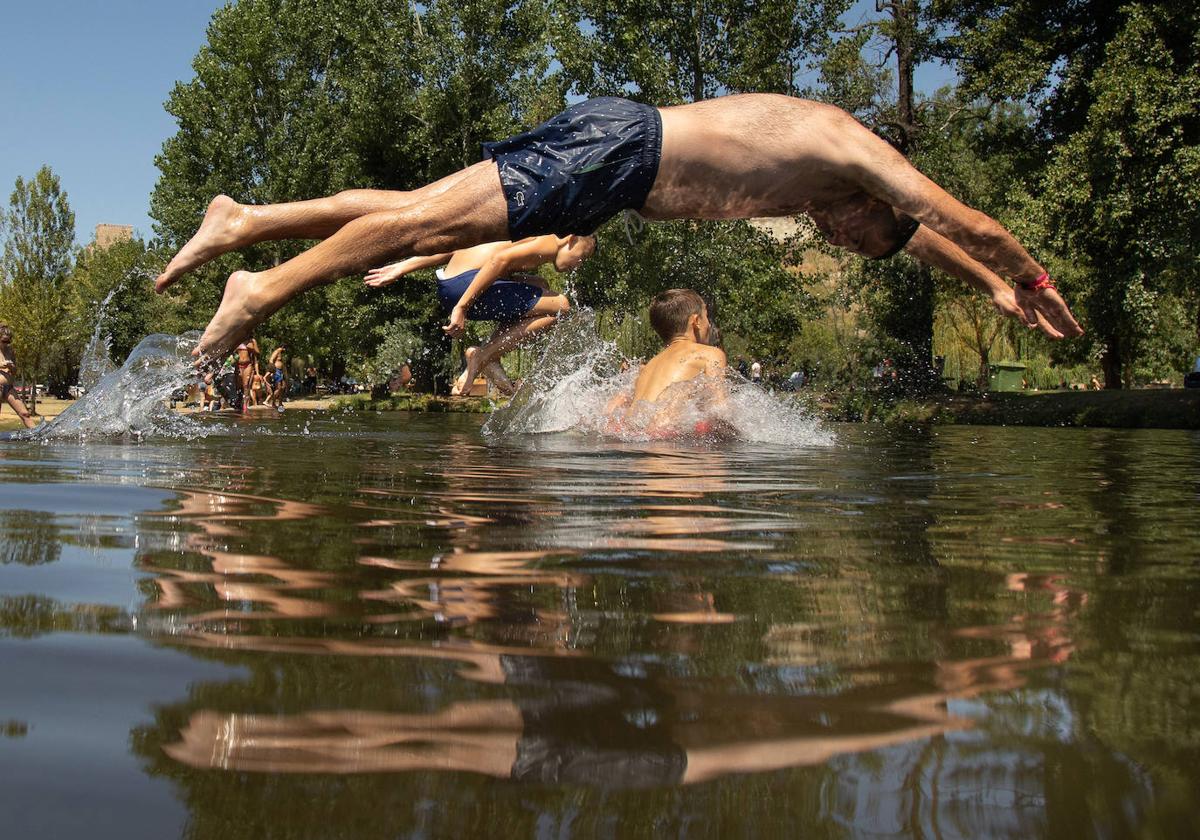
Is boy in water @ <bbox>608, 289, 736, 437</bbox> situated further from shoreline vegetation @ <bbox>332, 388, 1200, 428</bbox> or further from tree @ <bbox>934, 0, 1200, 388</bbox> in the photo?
tree @ <bbox>934, 0, 1200, 388</bbox>

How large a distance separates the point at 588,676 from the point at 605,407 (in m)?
7.51

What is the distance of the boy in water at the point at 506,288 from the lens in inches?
347

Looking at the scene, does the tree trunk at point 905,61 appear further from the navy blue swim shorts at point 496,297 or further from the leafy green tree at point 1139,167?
the navy blue swim shorts at point 496,297

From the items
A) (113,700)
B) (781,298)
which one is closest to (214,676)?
(113,700)

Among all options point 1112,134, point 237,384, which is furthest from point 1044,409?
point 237,384

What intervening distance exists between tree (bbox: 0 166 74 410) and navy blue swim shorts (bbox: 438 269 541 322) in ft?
112

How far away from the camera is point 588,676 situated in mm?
1174

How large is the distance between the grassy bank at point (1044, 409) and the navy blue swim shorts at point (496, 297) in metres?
9.27

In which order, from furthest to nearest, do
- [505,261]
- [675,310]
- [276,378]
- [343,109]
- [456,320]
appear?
1. [343,109]
2. [276,378]
3. [456,320]
4. [505,261]
5. [675,310]

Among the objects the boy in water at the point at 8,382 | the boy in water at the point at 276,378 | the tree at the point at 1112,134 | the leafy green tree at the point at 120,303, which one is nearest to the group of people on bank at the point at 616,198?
the boy in water at the point at 8,382

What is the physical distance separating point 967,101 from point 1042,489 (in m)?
18.1

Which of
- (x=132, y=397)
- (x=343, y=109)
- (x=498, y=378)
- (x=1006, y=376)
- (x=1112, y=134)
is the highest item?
(x=343, y=109)

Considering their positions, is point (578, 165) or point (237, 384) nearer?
point (578, 165)

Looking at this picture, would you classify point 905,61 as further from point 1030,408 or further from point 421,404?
point 421,404
